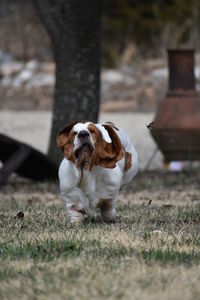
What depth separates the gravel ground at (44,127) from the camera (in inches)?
546

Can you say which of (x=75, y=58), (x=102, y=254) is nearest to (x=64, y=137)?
(x=102, y=254)

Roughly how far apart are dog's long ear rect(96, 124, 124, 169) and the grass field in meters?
0.42

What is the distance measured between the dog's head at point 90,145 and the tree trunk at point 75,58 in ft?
14.6

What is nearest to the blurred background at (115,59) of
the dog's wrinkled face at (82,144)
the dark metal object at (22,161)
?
the dark metal object at (22,161)

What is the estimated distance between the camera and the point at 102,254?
14.0ft

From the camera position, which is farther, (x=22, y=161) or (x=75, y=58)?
(x=75, y=58)

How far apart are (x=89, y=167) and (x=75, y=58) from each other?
468 cm

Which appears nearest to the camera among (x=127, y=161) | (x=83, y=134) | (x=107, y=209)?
(x=83, y=134)

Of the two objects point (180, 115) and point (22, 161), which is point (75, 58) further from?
point (22, 161)

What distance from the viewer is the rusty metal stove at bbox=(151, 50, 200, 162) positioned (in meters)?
9.74

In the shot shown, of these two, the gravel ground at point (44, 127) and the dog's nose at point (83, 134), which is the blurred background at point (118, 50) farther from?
the dog's nose at point (83, 134)

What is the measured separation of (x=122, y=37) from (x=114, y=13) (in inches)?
31.9

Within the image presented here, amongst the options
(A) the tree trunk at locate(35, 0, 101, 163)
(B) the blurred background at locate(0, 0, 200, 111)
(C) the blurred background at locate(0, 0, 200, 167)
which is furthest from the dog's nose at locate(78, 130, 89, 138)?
(B) the blurred background at locate(0, 0, 200, 111)

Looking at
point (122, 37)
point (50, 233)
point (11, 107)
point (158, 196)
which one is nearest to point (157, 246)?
point (50, 233)
